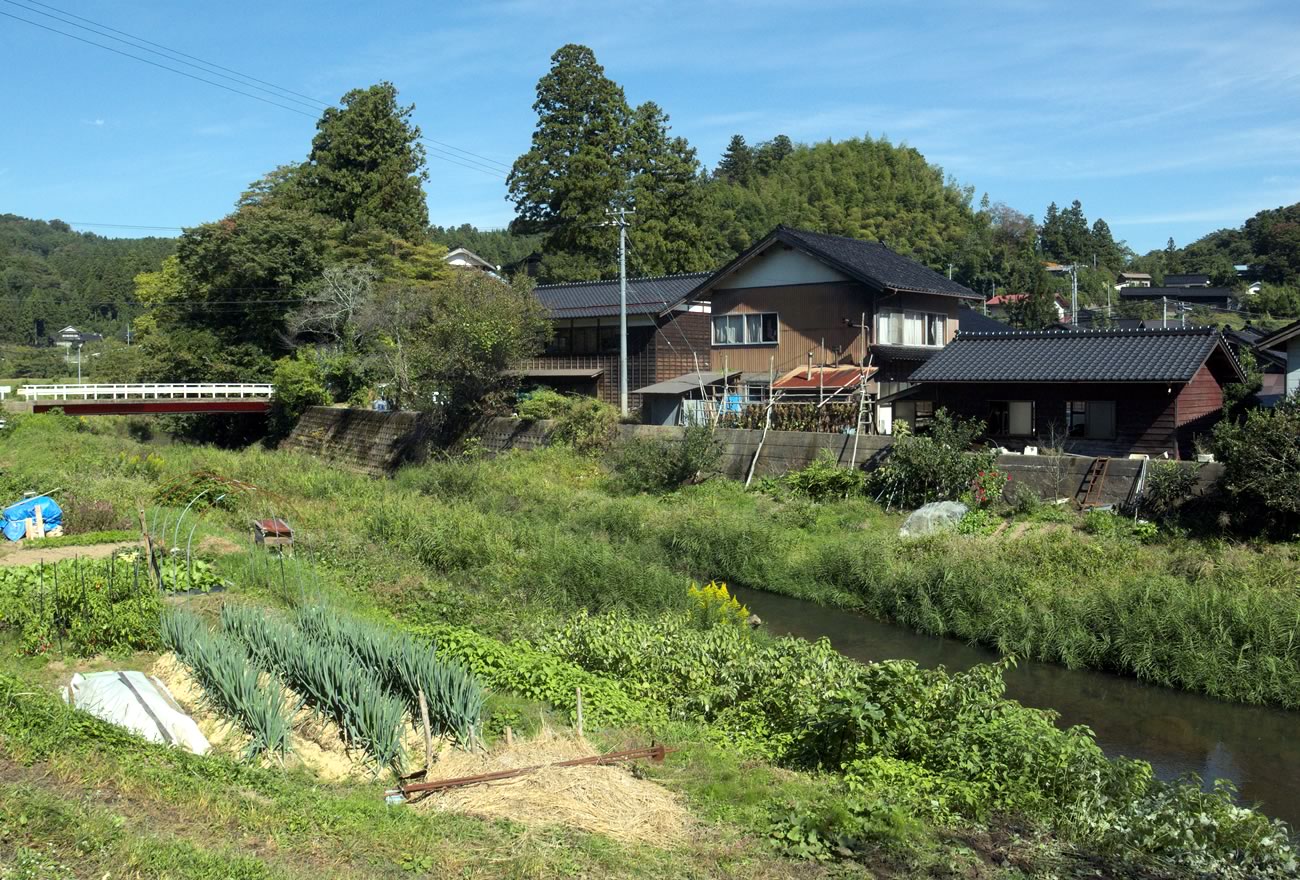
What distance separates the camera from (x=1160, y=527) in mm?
17672

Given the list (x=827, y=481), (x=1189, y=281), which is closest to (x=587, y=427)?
(x=827, y=481)

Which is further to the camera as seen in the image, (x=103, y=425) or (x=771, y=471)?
(x=103, y=425)

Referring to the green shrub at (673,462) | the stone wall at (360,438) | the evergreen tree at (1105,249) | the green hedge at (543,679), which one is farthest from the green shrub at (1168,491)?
the evergreen tree at (1105,249)

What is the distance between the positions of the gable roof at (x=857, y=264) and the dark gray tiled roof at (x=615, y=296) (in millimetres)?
1819

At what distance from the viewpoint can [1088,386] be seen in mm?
23266

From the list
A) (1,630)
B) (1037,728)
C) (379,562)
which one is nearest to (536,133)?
(379,562)

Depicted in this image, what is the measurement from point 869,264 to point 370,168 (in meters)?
25.1

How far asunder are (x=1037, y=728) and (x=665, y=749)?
10.9 feet

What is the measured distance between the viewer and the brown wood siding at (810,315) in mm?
30328

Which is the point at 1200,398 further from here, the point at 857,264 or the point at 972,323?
the point at 972,323

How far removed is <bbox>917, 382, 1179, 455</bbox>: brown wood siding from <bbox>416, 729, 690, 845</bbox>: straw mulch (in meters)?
18.3

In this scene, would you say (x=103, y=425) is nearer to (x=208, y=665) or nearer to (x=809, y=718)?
(x=208, y=665)

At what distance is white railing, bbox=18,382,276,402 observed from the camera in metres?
35.8

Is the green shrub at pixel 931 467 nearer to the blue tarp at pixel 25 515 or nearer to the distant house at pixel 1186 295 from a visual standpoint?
the blue tarp at pixel 25 515
